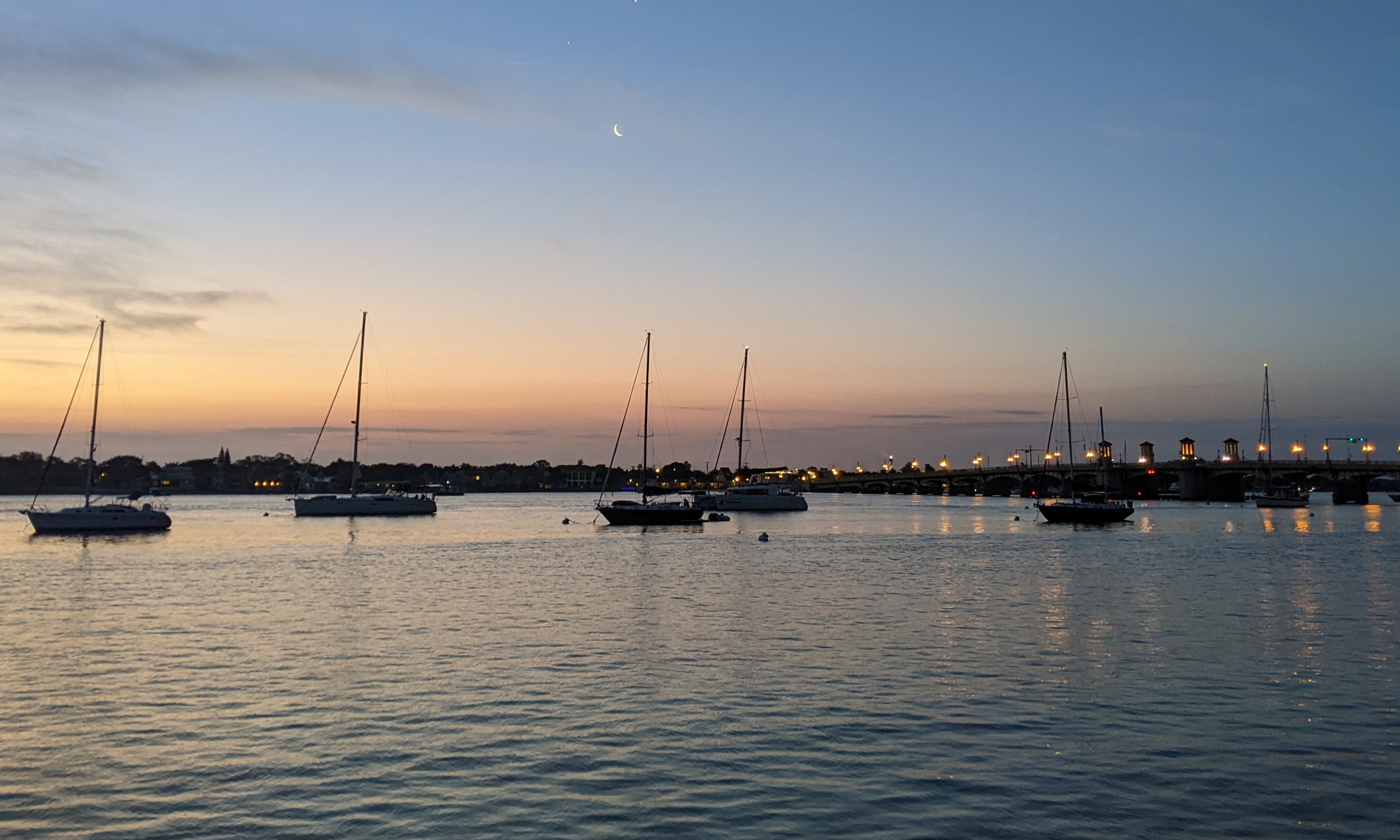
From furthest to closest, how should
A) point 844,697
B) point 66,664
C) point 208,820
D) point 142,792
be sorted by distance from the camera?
1. point 66,664
2. point 844,697
3. point 142,792
4. point 208,820

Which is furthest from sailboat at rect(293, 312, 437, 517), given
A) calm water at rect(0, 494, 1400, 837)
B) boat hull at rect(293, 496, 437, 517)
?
calm water at rect(0, 494, 1400, 837)

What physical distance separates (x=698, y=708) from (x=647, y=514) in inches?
3233

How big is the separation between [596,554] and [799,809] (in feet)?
180

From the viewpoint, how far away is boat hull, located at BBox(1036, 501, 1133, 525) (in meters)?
110

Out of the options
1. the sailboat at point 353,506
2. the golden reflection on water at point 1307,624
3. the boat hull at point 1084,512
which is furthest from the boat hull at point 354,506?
the golden reflection on water at point 1307,624

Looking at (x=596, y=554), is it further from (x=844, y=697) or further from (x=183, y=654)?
(x=844, y=697)

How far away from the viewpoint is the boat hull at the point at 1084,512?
10981 centimetres

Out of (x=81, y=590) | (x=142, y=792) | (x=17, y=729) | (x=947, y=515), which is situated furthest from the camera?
(x=947, y=515)

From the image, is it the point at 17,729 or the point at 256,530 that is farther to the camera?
the point at 256,530

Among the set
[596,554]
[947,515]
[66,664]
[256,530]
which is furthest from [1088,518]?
[66,664]

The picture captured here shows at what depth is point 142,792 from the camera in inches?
593

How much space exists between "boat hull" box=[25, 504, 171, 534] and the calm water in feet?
138

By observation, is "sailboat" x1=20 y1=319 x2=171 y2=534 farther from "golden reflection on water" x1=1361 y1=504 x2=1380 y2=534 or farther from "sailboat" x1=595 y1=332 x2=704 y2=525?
"golden reflection on water" x1=1361 y1=504 x2=1380 y2=534

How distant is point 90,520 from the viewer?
8694 centimetres
